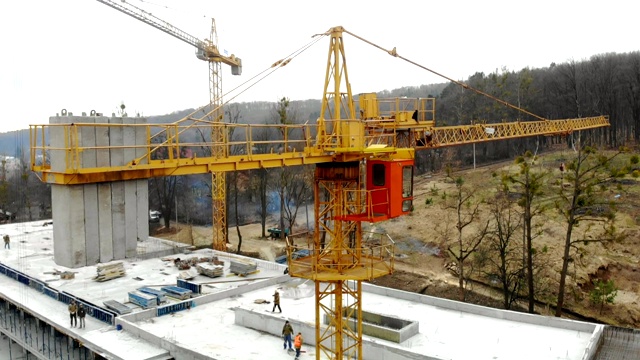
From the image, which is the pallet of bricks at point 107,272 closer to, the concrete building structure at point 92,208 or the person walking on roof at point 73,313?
the person walking on roof at point 73,313

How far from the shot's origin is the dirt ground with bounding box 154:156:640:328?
123ft

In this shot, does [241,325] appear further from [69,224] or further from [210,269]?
[69,224]

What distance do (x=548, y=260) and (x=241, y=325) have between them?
26.3 meters

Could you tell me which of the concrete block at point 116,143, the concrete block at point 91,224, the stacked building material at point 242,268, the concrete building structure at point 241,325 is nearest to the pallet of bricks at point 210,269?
the concrete building structure at point 241,325

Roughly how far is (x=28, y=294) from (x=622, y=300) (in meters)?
38.8

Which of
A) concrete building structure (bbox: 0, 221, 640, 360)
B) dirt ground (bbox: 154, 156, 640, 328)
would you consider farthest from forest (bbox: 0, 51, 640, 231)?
concrete building structure (bbox: 0, 221, 640, 360)

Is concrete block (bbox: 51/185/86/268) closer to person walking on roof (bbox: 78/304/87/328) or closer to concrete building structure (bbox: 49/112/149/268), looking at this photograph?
concrete building structure (bbox: 49/112/149/268)

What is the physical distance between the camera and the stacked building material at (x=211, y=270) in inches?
Answer: 1326

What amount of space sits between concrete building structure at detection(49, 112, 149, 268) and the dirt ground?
32.7 m

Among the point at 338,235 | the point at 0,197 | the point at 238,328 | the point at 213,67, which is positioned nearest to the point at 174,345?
the point at 238,328

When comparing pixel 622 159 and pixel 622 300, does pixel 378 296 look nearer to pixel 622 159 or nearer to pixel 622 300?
pixel 622 300

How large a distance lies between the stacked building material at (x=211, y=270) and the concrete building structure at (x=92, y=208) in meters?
23.2

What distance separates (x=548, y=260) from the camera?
4053 cm

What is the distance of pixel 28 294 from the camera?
30.5 m
